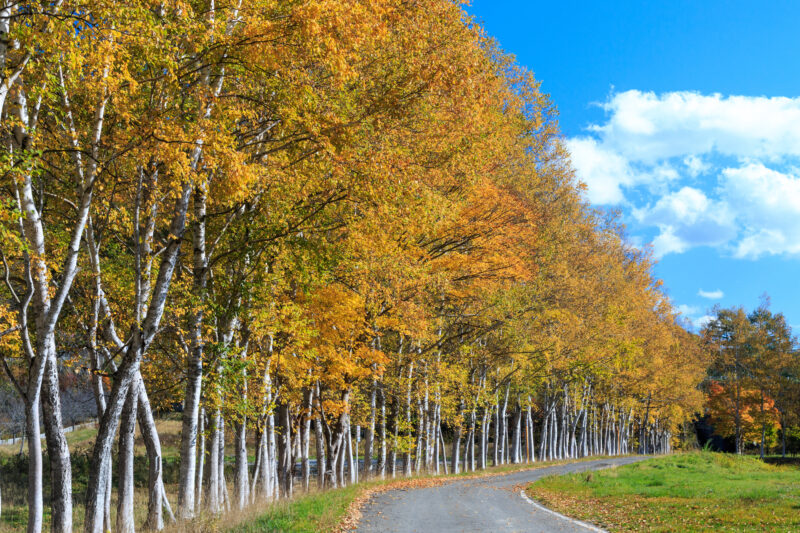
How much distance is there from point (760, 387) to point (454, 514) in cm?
6211

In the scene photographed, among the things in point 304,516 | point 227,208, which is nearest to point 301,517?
point 304,516

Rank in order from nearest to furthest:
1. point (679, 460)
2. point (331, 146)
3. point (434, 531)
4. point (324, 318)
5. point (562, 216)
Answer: point (331, 146) < point (434, 531) < point (324, 318) < point (562, 216) < point (679, 460)

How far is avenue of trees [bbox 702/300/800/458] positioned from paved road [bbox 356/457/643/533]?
5650 centimetres

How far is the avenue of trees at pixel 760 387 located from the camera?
6381cm

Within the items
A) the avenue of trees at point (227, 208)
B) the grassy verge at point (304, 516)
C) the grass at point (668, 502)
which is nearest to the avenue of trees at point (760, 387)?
the grass at point (668, 502)

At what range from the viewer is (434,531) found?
438 inches

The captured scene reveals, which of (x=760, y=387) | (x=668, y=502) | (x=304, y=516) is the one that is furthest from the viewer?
(x=760, y=387)

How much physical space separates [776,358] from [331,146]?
6876cm

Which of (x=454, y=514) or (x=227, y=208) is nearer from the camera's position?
(x=454, y=514)

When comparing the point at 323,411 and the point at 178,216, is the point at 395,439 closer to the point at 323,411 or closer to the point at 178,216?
the point at 323,411

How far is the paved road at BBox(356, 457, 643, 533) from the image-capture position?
453 inches

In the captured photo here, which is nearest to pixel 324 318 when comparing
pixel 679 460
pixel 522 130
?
pixel 522 130

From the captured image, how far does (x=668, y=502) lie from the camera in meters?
15.7

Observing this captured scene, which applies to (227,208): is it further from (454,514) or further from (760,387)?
(760,387)
